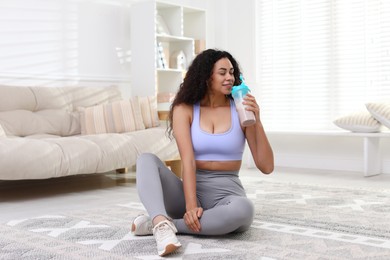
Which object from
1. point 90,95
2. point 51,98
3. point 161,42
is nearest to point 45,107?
point 51,98

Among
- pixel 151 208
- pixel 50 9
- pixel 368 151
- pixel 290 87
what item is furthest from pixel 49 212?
pixel 290 87

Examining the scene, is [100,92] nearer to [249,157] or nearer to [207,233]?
[249,157]

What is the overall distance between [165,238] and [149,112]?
2762 millimetres

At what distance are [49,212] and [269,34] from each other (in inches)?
133

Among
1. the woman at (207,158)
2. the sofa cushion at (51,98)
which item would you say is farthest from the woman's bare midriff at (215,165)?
the sofa cushion at (51,98)

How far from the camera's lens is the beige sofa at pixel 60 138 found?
10.7ft

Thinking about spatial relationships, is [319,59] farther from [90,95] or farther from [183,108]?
[183,108]

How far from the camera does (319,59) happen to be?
206 inches

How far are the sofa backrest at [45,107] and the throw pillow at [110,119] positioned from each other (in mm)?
115

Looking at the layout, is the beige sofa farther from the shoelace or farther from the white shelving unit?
the shoelace

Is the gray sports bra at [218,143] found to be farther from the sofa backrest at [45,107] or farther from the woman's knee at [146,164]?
the sofa backrest at [45,107]

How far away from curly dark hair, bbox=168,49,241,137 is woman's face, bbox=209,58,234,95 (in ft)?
0.08

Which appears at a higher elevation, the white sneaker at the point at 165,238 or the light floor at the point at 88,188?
the white sneaker at the point at 165,238

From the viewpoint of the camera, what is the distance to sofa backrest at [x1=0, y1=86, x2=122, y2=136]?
A: 3.97 metres
